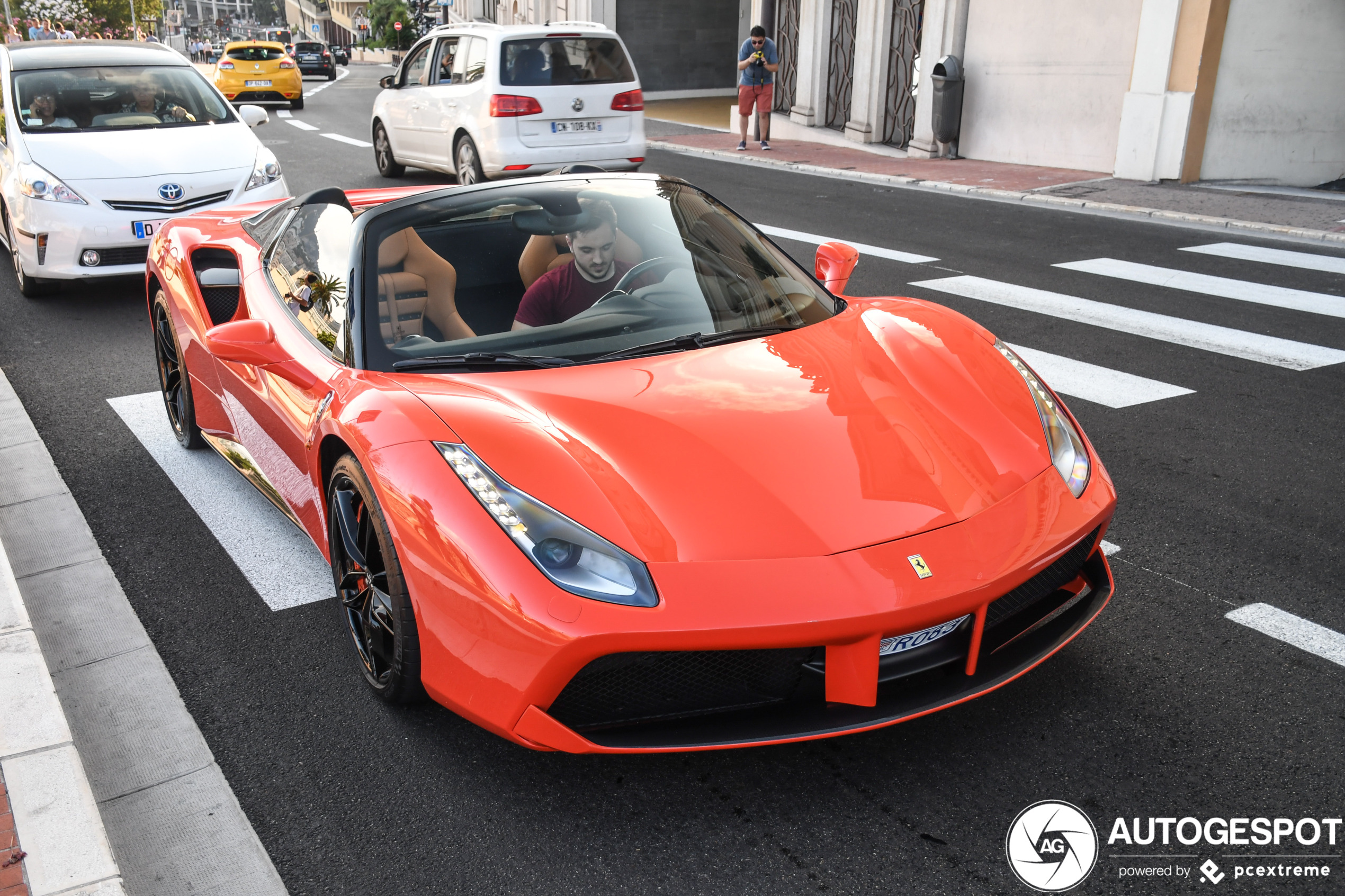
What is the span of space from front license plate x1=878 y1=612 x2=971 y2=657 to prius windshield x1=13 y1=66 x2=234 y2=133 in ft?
25.9

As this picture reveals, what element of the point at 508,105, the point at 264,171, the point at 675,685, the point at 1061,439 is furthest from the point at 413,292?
the point at 508,105

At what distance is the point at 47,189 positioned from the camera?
24.8ft

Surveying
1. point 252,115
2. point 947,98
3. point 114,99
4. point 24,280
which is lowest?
point 24,280

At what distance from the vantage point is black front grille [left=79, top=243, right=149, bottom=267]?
7.62 m

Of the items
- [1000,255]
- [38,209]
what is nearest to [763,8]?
[1000,255]

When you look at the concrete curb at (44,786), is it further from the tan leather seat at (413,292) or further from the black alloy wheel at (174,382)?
the black alloy wheel at (174,382)

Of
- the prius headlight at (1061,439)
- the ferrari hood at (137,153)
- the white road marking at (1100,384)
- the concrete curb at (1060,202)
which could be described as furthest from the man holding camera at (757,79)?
the prius headlight at (1061,439)

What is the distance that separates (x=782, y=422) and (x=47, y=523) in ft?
10.2

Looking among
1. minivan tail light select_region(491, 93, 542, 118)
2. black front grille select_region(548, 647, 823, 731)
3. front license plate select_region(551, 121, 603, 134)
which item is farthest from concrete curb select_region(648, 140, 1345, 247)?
black front grille select_region(548, 647, 823, 731)

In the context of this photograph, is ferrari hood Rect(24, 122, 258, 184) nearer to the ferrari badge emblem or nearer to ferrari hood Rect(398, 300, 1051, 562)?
ferrari hood Rect(398, 300, 1051, 562)

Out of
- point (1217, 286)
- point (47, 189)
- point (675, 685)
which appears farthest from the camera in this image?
point (1217, 286)

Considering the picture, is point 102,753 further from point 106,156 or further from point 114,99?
point 114,99

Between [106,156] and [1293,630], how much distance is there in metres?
7.79

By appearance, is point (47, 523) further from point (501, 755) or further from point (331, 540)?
point (501, 755)
